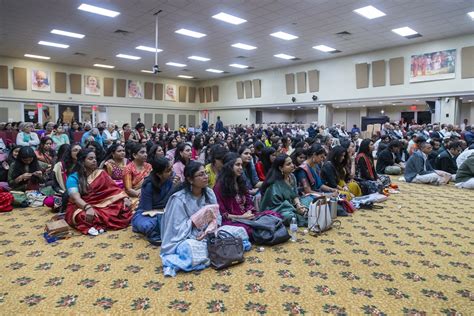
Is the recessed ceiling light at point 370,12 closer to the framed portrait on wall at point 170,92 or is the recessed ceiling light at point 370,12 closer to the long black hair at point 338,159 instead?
the long black hair at point 338,159

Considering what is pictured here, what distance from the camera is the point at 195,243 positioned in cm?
286

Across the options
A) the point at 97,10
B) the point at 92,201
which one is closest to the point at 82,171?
the point at 92,201

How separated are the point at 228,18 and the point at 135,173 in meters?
7.68

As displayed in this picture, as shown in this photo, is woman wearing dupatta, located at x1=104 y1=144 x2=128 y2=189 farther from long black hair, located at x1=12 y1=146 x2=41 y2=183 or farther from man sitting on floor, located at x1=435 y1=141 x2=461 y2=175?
man sitting on floor, located at x1=435 y1=141 x2=461 y2=175

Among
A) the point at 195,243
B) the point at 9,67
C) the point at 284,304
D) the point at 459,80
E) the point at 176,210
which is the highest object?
the point at 9,67

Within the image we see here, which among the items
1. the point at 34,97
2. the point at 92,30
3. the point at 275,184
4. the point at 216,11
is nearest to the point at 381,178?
the point at 275,184

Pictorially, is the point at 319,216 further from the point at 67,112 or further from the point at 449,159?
the point at 67,112

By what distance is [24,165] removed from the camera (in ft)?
17.2

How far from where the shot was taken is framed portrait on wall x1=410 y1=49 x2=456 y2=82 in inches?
495

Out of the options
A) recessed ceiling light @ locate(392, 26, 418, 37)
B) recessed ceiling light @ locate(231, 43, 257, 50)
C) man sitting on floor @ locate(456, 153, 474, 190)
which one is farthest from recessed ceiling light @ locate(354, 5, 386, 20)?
man sitting on floor @ locate(456, 153, 474, 190)

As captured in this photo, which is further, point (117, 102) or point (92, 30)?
point (117, 102)

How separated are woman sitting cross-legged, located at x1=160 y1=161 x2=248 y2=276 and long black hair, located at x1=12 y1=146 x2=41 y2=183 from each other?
3371mm

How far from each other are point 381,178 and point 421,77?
9295 mm

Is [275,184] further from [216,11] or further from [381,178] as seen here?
[216,11]
